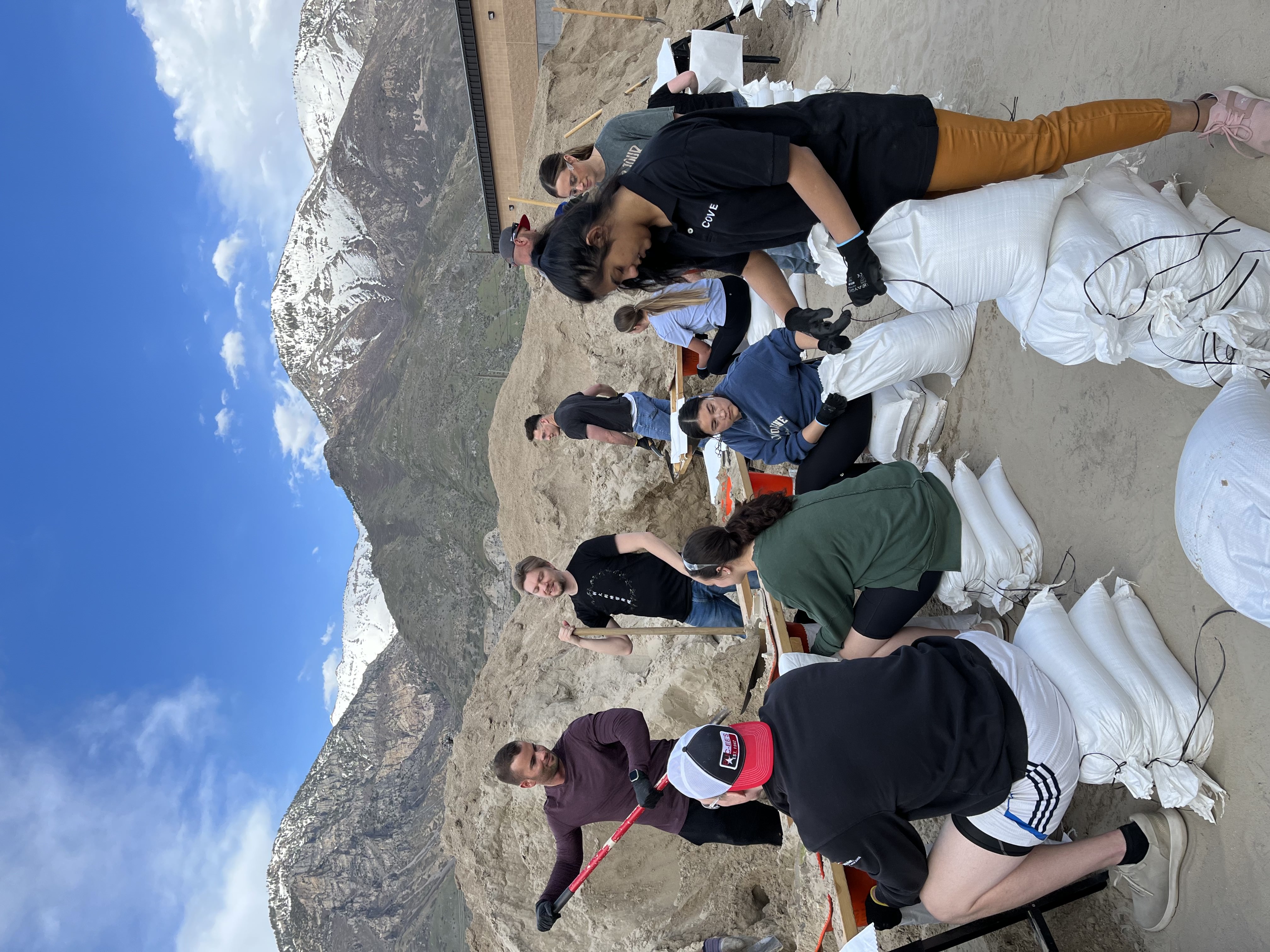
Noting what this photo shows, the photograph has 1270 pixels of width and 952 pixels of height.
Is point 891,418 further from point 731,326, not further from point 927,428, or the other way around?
point 731,326

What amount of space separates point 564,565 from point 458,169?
20.3 meters

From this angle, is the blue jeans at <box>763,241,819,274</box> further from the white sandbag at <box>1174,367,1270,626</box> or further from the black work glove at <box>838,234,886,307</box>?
the white sandbag at <box>1174,367,1270,626</box>

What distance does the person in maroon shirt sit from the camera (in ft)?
12.3

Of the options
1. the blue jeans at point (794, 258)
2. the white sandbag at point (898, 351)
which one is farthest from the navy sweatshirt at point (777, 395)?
the blue jeans at point (794, 258)

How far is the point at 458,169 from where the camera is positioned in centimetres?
2395

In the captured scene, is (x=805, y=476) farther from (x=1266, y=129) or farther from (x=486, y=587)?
(x=486, y=587)

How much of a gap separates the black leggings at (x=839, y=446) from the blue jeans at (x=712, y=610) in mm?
1293

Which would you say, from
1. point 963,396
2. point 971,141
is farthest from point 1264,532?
point 963,396

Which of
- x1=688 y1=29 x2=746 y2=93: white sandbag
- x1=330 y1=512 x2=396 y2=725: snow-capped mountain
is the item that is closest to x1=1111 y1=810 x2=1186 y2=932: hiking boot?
x1=688 y1=29 x2=746 y2=93: white sandbag

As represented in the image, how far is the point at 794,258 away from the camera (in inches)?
126

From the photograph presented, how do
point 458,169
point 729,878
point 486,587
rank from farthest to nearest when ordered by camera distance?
point 458,169
point 486,587
point 729,878

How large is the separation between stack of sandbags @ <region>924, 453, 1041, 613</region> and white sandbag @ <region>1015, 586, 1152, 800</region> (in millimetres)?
482

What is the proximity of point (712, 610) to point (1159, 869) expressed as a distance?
2.75m

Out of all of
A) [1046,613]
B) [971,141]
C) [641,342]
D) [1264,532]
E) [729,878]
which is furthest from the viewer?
[641,342]
